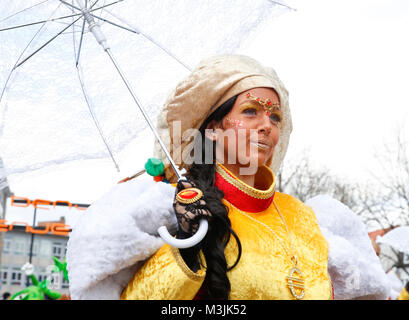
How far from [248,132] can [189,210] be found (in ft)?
1.96

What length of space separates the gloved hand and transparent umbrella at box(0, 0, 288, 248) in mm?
1012

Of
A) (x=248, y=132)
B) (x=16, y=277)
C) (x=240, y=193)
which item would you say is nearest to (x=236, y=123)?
(x=248, y=132)

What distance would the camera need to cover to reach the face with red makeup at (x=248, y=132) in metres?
2.07

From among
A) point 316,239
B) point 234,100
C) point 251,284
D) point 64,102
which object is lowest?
point 251,284

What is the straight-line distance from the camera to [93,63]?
2.72m

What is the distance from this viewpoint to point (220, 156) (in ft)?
7.14

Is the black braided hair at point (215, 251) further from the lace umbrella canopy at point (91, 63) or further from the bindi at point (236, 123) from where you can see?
the lace umbrella canopy at point (91, 63)

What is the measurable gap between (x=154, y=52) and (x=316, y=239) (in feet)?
4.87

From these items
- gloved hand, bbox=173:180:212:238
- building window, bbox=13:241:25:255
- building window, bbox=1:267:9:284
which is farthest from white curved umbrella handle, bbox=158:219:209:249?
building window, bbox=13:241:25:255

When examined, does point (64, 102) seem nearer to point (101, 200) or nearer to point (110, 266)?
point (101, 200)

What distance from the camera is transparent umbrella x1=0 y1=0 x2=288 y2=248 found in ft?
8.32

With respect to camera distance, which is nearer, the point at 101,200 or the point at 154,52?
Result: the point at 101,200

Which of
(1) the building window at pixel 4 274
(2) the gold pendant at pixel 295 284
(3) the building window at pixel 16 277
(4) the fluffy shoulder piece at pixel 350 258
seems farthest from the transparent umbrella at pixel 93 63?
(1) the building window at pixel 4 274
